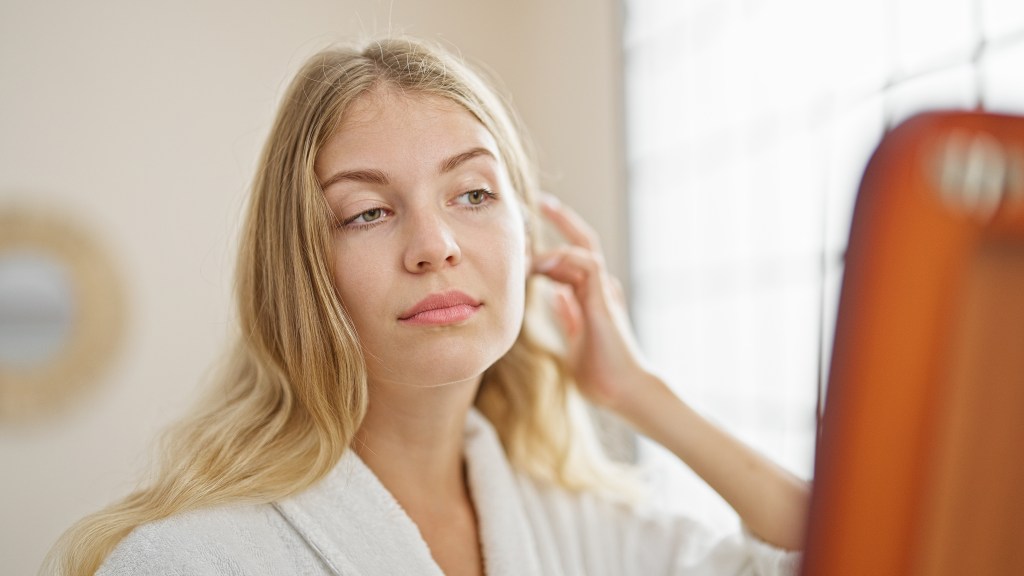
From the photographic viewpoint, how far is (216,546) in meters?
0.80

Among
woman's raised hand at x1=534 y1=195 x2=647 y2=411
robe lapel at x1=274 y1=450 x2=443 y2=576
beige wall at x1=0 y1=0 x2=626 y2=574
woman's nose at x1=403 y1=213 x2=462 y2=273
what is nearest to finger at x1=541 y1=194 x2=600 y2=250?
woman's raised hand at x1=534 y1=195 x2=647 y2=411

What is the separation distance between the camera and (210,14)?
7.99 feet

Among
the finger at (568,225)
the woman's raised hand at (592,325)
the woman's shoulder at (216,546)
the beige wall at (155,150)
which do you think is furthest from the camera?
the beige wall at (155,150)

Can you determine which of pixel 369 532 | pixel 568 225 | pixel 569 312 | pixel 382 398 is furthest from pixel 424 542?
pixel 568 225

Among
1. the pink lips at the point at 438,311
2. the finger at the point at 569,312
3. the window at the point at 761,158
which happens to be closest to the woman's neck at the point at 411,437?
the pink lips at the point at 438,311

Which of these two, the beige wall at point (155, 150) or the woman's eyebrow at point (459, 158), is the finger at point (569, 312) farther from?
the beige wall at point (155, 150)

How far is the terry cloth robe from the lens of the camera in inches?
31.2

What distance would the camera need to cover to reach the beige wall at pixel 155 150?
7.31ft

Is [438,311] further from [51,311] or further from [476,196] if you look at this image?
[51,311]

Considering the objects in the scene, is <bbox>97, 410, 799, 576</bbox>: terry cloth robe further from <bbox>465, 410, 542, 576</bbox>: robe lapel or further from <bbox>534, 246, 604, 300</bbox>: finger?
<bbox>534, 246, 604, 300</bbox>: finger

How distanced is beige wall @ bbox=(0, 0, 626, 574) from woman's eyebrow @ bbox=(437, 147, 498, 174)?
1.31 m

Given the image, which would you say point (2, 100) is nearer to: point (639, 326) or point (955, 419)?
point (639, 326)

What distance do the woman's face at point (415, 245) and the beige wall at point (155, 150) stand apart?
4.42ft

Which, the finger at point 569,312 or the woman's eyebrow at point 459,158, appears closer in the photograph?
the woman's eyebrow at point 459,158
